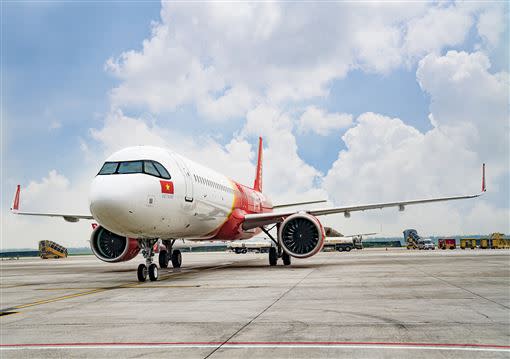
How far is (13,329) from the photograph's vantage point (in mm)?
7070

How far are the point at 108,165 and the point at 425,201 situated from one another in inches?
596

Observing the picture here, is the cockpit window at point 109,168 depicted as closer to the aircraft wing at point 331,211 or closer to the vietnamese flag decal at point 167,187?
the vietnamese flag decal at point 167,187

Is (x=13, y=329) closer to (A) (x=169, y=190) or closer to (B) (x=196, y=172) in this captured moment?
(A) (x=169, y=190)

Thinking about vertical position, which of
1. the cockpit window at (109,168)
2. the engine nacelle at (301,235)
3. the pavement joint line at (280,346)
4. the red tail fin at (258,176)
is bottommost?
the pavement joint line at (280,346)

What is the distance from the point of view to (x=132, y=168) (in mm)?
14008

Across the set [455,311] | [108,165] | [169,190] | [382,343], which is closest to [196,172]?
[169,190]

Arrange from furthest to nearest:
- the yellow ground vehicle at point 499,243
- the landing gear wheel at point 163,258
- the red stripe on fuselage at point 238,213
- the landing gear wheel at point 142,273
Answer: the yellow ground vehicle at point 499,243, the landing gear wheel at point 163,258, the red stripe on fuselage at point 238,213, the landing gear wheel at point 142,273

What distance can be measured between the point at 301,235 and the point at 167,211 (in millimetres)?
6582

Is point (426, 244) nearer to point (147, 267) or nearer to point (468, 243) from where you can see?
point (468, 243)

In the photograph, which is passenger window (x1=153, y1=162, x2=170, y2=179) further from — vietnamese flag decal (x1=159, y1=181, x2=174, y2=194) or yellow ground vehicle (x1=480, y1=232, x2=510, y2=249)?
yellow ground vehicle (x1=480, y1=232, x2=510, y2=249)

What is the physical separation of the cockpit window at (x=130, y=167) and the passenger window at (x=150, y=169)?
160 millimetres

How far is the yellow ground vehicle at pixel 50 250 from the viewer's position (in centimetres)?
5956

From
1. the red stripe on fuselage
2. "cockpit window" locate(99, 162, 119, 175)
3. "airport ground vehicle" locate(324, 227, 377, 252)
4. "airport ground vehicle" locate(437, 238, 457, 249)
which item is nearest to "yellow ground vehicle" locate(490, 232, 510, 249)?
"airport ground vehicle" locate(437, 238, 457, 249)

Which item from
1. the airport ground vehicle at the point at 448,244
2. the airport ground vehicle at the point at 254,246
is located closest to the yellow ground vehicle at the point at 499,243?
the airport ground vehicle at the point at 448,244
